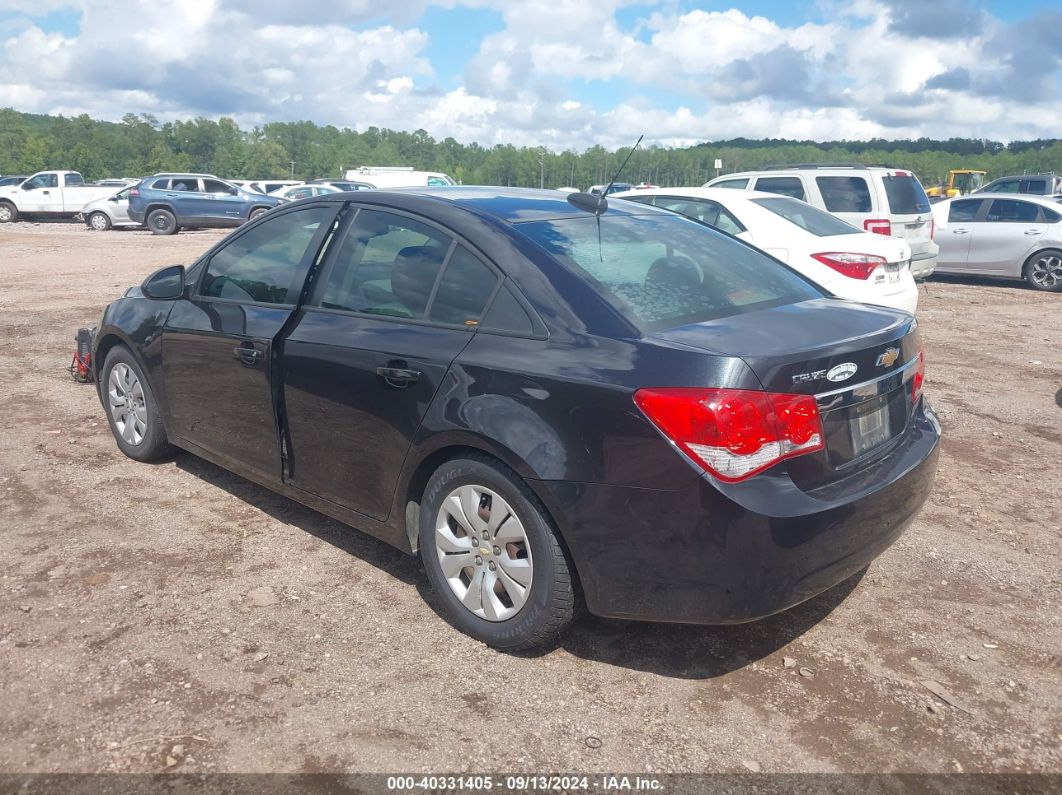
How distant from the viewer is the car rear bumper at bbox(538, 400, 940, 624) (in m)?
2.74

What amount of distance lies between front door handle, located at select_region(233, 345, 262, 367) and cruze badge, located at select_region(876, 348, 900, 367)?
258 cm

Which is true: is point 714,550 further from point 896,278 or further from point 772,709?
point 896,278

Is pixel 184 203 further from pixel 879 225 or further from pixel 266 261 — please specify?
pixel 266 261

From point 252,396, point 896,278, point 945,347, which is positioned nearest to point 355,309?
point 252,396

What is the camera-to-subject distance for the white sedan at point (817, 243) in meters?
7.72

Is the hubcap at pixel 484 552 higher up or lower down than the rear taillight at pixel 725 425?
lower down

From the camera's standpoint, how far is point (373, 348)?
3.56m

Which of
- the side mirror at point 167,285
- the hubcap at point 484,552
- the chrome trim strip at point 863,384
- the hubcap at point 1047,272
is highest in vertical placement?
the side mirror at point 167,285

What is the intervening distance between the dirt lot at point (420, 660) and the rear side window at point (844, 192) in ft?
25.9

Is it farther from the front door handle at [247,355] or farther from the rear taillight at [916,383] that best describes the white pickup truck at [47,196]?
the rear taillight at [916,383]

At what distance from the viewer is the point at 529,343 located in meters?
3.13

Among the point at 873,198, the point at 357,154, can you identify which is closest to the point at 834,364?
the point at 873,198

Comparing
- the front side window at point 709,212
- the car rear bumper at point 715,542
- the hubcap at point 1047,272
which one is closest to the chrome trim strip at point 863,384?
the car rear bumper at point 715,542

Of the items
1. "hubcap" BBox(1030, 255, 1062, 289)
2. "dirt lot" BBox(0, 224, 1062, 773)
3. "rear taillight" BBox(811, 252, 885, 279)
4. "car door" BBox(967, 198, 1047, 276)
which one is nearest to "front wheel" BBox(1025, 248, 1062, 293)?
"hubcap" BBox(1030, 255, 1062, 289)
